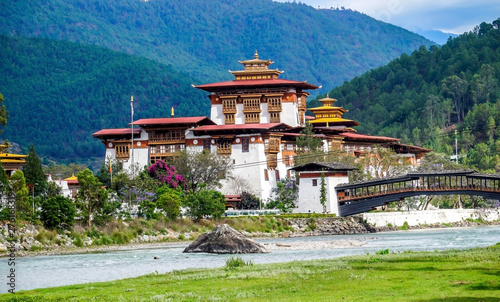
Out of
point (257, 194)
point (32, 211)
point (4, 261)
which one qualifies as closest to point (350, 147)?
point (257, 194)

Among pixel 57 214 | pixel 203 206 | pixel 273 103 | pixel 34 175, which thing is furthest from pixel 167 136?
pixel 57 214

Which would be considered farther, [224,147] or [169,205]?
[224,147]

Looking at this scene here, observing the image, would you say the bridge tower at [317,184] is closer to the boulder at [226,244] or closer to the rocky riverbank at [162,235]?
the rocky riverbank at [162,235]

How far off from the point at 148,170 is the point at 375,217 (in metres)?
24.5

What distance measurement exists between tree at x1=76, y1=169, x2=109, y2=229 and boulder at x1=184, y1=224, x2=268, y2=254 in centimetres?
1412

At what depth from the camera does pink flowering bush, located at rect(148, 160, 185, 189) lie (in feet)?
305

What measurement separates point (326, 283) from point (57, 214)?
120 feet

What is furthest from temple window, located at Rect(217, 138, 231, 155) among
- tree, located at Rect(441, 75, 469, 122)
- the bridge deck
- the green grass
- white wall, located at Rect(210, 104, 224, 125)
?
tree, located at Rect(441, 75, 469, 122)

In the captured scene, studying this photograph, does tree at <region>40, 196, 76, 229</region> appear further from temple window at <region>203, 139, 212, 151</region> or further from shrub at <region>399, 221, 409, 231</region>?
temple window at <region>203, 139, 212, 151</region>

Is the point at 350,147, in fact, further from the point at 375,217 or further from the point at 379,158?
the point at 375,217

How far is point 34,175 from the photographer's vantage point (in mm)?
92938

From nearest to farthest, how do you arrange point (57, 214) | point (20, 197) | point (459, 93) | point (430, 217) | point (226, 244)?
1. point (226, 244)
2. point (20, 197)
3. point (57, 214)
4. point (430, 217)
5. point (459, 93)

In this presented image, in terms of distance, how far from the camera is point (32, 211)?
202ft

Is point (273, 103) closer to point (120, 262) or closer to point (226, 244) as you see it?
point (226, 244)
